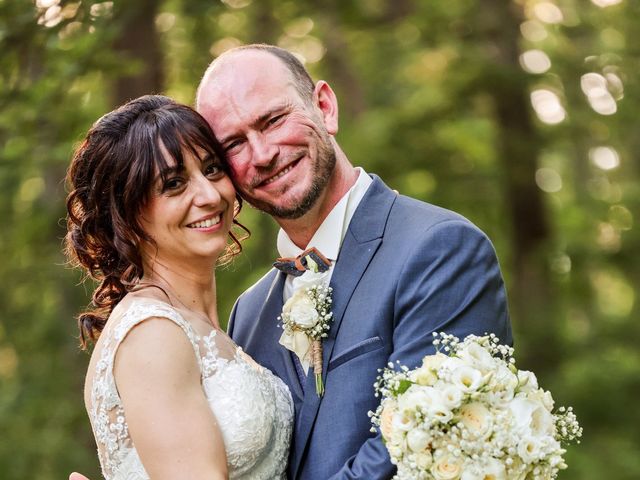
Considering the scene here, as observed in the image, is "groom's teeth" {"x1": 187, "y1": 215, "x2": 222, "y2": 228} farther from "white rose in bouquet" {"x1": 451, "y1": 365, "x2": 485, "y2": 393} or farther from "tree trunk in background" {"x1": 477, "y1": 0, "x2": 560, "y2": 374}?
"tree trunk in background" {"x1": 477, "y1": 0, "x2": 560, "y2": 374}

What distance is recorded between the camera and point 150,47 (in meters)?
9.21

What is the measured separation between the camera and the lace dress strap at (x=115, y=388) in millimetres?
3281

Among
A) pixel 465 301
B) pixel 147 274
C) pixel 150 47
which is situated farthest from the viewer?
pixel 150 47

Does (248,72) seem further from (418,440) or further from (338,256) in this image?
(418,440)

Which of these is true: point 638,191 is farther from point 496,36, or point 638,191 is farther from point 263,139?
point 263,139

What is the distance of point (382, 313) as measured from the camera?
3.41 m

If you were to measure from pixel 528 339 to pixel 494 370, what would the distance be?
765 centimetres

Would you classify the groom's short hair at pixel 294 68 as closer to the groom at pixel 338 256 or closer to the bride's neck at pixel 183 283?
the groom at pixel 338 256

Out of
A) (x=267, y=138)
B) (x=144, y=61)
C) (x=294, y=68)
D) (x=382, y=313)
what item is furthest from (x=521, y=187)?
(x=382, y=313)

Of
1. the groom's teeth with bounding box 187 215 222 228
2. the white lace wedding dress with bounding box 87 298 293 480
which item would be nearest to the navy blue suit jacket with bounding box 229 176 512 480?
the white lace wedding dress with bounding box 87 298 293 480

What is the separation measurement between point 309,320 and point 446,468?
3.04ft

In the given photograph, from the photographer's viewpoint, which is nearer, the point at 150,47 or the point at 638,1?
the point at 638,1

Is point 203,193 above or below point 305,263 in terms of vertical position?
above

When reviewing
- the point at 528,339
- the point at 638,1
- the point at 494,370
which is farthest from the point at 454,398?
the point at 528,339
